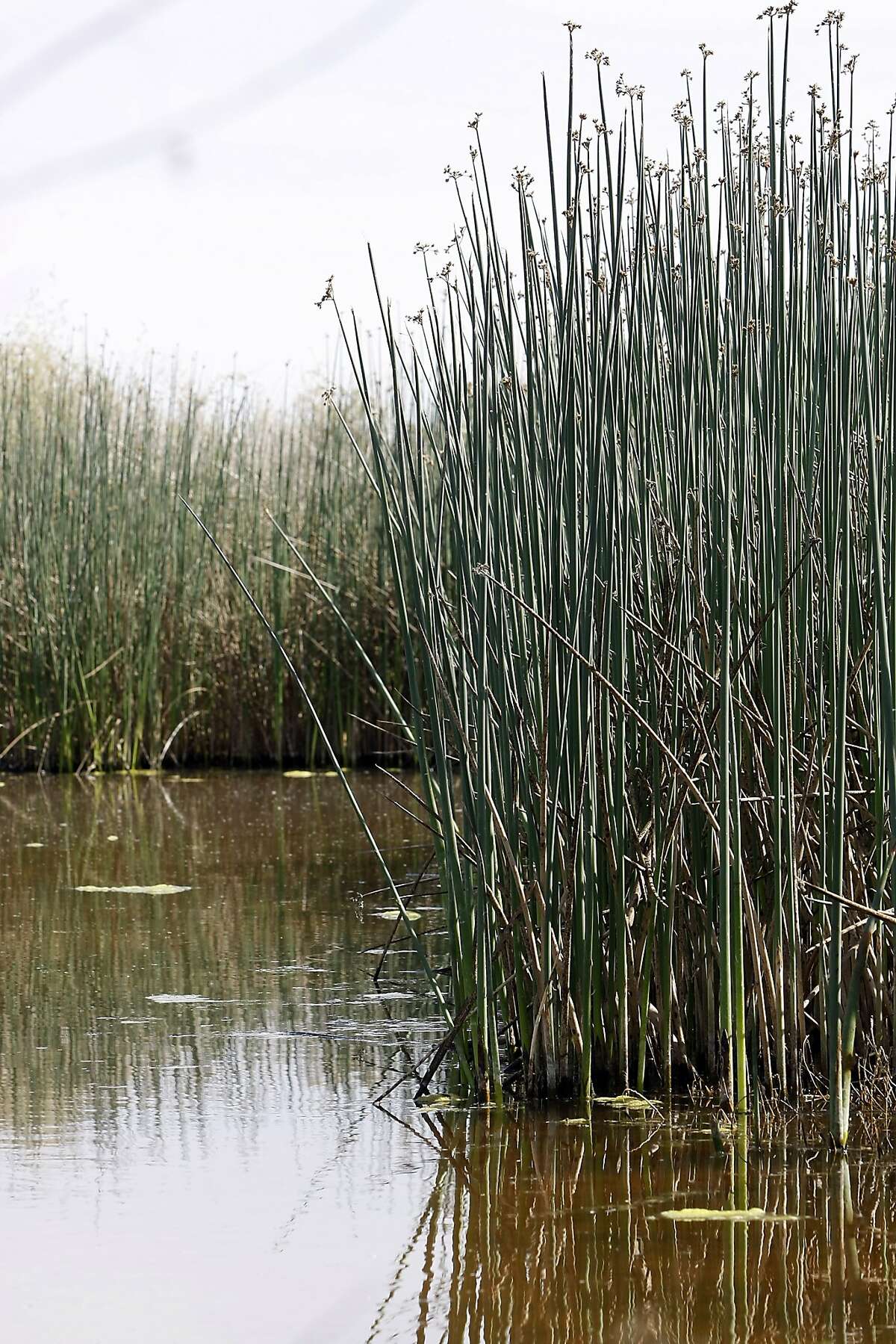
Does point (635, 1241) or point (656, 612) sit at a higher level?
point (656, 612)

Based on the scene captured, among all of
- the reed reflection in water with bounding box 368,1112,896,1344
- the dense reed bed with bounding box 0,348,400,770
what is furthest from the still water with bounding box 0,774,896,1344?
the dense reed bed with bounding box 0,348,400,770

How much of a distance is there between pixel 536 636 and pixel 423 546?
6.8 inches

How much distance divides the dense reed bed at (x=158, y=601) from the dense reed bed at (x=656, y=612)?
3843 millimetres

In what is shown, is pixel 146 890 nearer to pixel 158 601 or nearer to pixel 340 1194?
pixel 340 1194

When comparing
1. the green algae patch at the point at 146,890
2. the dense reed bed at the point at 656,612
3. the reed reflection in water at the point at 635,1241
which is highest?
the dense reed bed at the point at 656,612

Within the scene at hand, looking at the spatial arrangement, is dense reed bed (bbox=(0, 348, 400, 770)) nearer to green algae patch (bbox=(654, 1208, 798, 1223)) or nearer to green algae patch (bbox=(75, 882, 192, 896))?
green algae patch (bbox=(75, 882, 192, 896))

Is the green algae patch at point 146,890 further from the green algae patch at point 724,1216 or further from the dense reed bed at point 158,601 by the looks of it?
the dense reed bed at point 158,601

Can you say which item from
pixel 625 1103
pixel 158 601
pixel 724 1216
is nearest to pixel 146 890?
pixel 625 1103

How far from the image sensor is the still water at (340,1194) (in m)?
1.43

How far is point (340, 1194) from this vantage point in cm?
171

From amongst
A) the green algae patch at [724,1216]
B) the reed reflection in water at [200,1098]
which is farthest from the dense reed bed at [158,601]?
the green algae patch at [724,1216]

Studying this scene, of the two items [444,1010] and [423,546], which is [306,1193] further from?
[423,546]

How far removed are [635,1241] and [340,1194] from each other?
0.32 meters

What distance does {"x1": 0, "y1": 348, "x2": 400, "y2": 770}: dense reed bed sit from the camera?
589 centimetres
